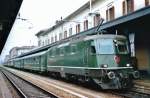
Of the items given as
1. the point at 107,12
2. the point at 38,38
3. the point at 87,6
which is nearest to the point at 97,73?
the point at 107,12

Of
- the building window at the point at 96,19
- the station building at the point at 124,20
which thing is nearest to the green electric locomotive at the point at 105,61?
the station building at the point at 124,20

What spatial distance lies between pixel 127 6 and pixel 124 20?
722cm

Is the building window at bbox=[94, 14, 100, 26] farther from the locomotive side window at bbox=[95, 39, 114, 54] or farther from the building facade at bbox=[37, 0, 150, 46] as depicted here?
the locomotive side window at bbox=[95, 39, 114, 54]

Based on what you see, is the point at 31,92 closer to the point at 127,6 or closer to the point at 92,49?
the point at 92,49

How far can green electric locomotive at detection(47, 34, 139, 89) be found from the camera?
1866cm

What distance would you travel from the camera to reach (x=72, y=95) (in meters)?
18.3

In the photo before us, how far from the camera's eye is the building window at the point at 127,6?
2864cm

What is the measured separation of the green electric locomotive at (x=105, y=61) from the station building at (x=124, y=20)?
220 cm

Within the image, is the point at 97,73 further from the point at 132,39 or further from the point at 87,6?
the point at 87,6

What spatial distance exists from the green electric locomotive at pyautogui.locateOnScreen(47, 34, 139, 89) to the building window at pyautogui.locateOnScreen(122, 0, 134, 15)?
7973 millimetres

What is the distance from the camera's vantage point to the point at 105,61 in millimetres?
19219

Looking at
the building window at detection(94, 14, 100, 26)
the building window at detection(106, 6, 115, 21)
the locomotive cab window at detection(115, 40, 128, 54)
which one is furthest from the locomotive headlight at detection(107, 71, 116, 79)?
the building window at detection(94, 14, 100, 26)

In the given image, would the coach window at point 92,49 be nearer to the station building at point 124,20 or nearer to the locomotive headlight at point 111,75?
the locomotive headlight at point 111,75

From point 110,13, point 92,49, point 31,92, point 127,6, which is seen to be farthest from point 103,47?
point 110,13
